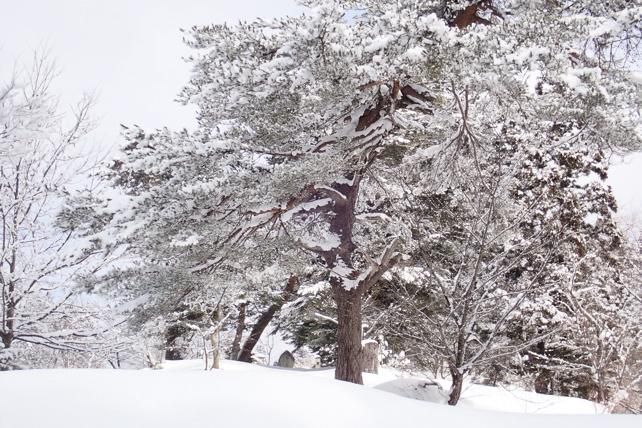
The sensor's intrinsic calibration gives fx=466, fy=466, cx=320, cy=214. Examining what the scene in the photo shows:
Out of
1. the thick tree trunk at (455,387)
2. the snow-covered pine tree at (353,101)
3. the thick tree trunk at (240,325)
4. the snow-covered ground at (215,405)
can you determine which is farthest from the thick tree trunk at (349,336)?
the thick tree trunk at (240,325)

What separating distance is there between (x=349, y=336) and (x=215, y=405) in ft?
19.5

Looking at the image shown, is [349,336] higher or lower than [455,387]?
higher

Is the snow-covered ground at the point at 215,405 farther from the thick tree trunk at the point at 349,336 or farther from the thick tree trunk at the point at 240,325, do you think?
the thick tree trunk at the point at 240,325

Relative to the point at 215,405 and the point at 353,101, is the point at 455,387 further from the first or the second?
the point at 215,405

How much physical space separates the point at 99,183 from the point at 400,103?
5217 mm

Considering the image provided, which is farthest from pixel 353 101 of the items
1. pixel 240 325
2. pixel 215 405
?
pixel 240 325

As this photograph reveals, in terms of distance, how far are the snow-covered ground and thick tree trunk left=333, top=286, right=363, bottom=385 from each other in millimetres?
5388

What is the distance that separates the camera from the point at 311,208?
7410 mm

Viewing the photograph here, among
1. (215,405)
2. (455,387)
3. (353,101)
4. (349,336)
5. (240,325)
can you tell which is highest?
(353,101)

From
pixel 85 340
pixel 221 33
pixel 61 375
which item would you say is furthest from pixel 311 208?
pixel 61 375

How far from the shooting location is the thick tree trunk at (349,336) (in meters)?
7.61

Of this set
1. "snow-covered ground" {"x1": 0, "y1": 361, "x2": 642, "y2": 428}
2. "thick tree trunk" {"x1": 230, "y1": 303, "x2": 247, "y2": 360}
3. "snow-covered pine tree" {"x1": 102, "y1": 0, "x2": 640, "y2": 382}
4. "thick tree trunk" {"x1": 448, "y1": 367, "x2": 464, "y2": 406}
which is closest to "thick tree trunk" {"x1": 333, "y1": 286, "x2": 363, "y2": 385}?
"snow-covered pine tree" {"x1": 102, "y1": 0, "x2": 640, "y2": 382}

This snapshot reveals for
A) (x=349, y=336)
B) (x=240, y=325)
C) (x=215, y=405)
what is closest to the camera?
(x=215, y=405)

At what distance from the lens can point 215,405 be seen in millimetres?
1998
